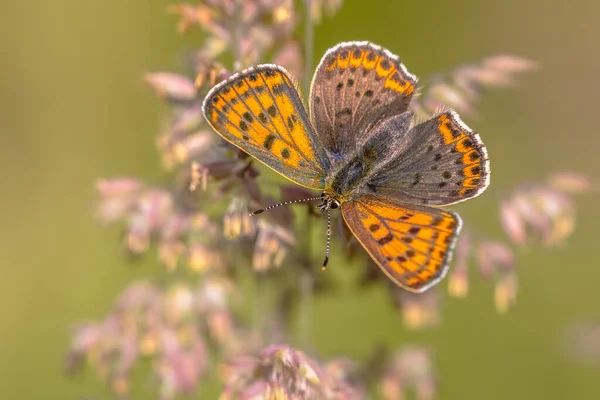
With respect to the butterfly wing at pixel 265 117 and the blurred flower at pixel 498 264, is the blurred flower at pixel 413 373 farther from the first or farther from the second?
the butterfly wing at pixel 265 117

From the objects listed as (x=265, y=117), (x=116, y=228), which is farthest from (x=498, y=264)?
(x=116, y=228)

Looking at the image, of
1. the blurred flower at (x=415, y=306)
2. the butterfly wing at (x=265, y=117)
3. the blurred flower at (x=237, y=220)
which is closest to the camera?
the butterfly wing at (x=265, y=117)

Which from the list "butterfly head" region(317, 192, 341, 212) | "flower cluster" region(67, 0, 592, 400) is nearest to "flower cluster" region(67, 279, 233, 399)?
"flower cluster" region(67, 0, 592, 400)

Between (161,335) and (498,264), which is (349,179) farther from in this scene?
(161,335)

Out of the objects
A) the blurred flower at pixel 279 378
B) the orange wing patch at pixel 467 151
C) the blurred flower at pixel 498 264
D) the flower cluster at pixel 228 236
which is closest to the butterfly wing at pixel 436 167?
the orange wing patch at pixel 467 151

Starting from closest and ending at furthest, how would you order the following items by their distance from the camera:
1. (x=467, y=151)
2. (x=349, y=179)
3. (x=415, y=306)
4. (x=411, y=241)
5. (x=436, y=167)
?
1. (x=411, y=241)
2. (x=467, y=151)
3. (x=436, y=167)
4. (x=349, y=179)
5. (x=415, y=306)

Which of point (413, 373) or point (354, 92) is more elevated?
point (354, 92)

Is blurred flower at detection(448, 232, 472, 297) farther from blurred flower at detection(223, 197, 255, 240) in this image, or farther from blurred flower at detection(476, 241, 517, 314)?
blurred flower at detection(223, 197, 255, 240)
